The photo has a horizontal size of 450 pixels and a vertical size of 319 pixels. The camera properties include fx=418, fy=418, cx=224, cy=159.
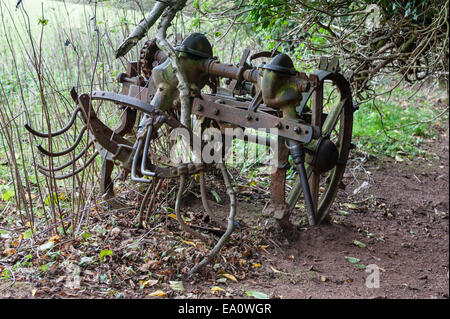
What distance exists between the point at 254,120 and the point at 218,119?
0.93 feet

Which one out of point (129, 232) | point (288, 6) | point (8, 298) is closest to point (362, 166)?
point (288, 6)

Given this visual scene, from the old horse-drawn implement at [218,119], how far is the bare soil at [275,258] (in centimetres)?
21

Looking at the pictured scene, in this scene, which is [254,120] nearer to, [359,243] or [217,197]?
[217,197]

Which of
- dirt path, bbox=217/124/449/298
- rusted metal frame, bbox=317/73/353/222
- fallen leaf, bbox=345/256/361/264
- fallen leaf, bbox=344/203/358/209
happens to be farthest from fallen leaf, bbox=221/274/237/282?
fallen leaf, bbox=344/203/358/209

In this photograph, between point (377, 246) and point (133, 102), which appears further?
point (377, 246)

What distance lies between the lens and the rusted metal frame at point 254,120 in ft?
9.00

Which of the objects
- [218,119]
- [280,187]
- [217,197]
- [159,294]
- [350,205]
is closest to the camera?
Answer: [159,294]

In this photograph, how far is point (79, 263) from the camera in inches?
103

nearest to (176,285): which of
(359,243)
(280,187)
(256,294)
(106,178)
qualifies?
(256,294)

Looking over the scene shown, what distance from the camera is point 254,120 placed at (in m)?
2.87

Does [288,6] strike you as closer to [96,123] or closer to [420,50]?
[420,50]

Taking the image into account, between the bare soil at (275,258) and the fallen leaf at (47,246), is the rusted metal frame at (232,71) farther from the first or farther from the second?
the fallen leaf at (47,246)

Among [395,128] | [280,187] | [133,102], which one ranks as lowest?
[280,187]

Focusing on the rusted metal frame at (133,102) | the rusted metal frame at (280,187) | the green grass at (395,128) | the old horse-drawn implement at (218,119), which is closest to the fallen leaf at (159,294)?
the old horse-drawn implement at (218,119)
